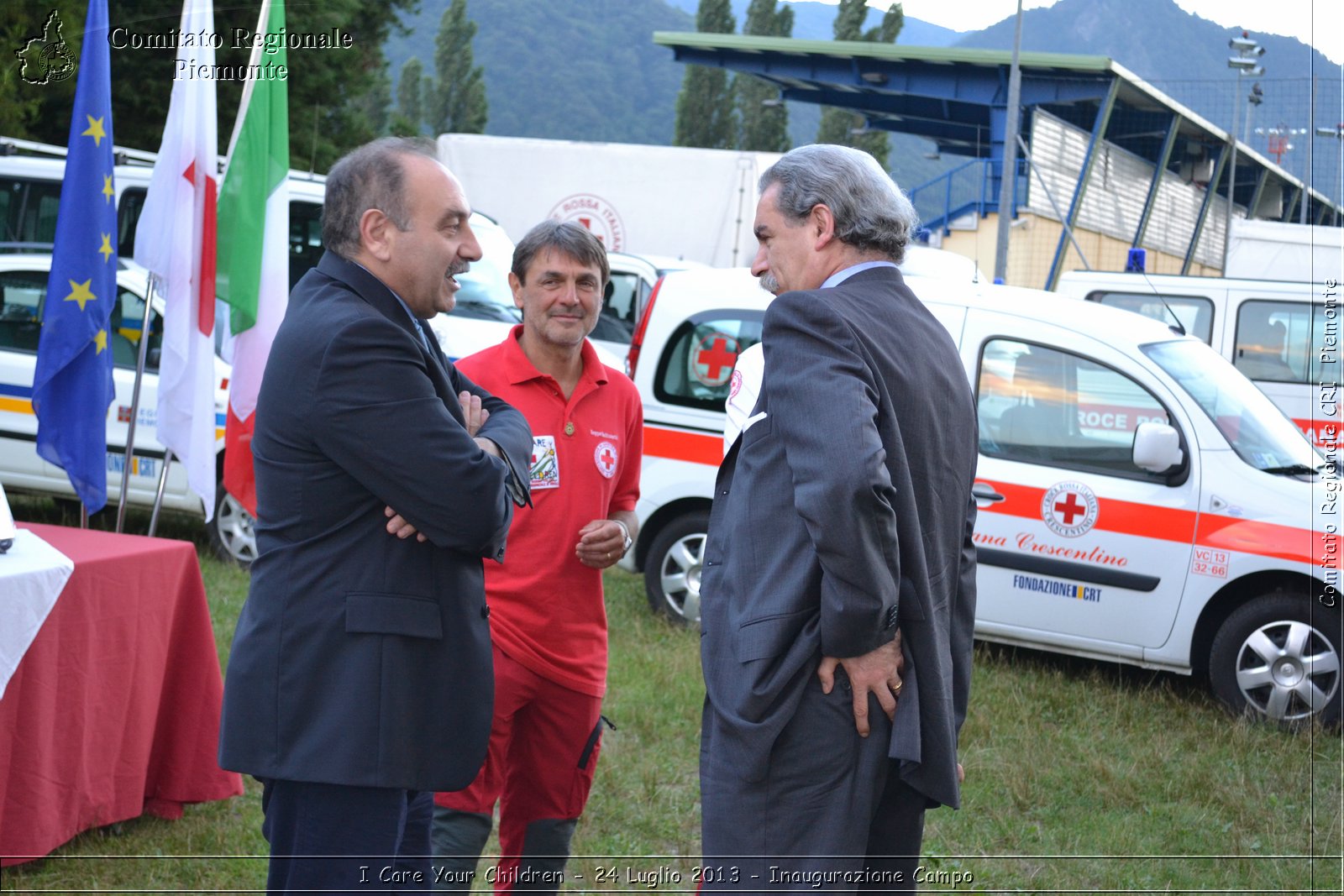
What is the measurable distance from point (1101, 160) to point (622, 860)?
82.3ft

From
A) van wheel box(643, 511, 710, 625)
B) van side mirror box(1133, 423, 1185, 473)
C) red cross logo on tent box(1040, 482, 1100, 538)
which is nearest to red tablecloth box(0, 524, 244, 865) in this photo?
van wheel box(643, 511, 710, 625)

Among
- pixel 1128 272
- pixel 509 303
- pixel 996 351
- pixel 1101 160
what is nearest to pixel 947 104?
pixel 1101 160

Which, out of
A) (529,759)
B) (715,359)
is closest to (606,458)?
(529,759)

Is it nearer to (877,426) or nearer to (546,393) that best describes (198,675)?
(546,393)

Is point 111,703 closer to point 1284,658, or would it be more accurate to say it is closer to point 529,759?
point 529,759

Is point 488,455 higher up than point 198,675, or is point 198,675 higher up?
point 488,455

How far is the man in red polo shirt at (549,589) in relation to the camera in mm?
3221

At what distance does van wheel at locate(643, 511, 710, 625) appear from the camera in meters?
7.17

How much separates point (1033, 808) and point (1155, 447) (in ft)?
5.90

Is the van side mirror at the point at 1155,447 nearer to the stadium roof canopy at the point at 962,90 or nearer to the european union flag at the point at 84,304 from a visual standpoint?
the european union flag at the point at 84,304

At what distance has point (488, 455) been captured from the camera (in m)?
2.35

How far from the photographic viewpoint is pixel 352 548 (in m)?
2.31

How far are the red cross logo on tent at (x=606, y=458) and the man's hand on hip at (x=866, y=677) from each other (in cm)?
127

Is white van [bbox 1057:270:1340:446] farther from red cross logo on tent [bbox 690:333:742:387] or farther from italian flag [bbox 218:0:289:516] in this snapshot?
italian flag [bbox 218:0:289:516]
